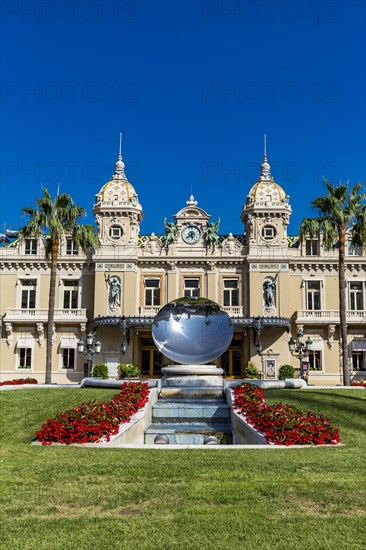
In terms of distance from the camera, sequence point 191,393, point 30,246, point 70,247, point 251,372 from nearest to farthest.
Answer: point 191,393 < point 251,372 < point 30,246 < point 70,247

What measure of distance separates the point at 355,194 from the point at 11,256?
26.0 metres

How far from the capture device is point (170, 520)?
240 inches

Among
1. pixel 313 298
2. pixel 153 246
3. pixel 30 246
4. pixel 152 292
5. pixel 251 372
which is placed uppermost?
pixel 30 246

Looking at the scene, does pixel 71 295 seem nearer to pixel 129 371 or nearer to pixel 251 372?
pixel 129 371

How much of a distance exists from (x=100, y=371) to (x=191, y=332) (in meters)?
17.1

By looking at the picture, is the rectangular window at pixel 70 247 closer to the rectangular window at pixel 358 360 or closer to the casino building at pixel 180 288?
the casino building at pixel 180 288

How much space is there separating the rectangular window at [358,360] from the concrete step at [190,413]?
26.2 m

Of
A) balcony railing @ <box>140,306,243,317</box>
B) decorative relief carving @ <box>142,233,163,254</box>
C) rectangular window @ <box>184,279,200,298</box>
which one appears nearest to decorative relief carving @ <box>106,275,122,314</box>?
balcony railing @ <box>140,306,243,317</box>

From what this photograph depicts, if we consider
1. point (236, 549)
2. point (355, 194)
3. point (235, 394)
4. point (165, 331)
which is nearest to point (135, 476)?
point (236, 549)

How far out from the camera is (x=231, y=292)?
42.0 m

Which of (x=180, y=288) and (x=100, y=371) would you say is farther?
(x=180, y=288)

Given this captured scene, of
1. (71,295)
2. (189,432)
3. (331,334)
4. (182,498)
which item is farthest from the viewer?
(71,295)

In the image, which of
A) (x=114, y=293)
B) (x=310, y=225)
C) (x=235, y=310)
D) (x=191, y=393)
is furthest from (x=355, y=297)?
(x=191, y=393)

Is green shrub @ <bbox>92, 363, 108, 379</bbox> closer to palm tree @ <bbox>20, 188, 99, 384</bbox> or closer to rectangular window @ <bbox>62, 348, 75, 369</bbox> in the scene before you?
rectangular window @ <bbox>62, 348, 75, 369</bbox>
